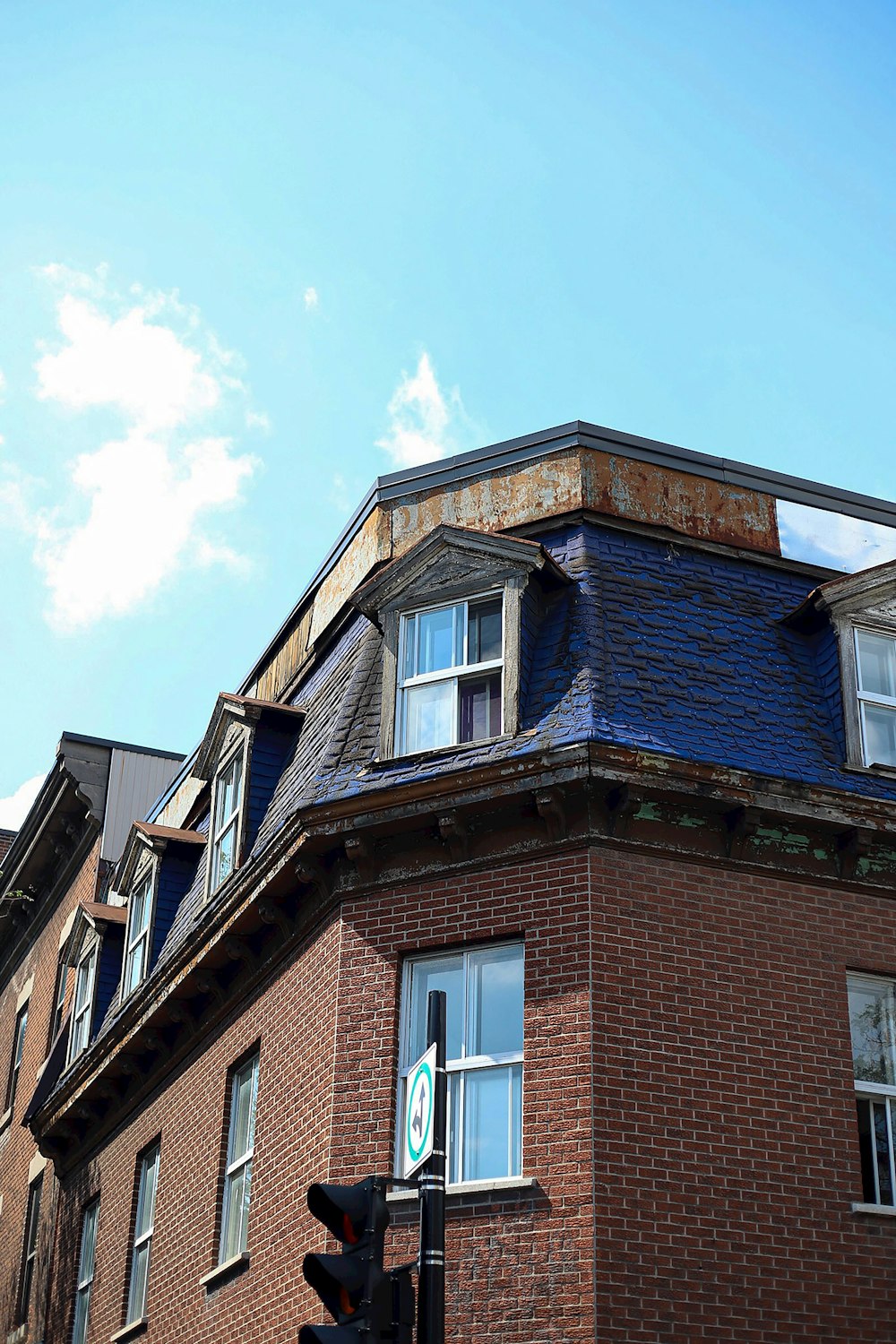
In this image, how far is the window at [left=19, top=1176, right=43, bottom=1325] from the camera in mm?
24609

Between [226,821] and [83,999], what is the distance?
21.8 ft

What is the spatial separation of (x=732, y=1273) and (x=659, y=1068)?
5.36 ft

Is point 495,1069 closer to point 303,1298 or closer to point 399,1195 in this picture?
point 399,1195

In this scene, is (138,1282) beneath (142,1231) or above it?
beneath

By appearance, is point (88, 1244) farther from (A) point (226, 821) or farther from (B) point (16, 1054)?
(B) point (16, 1054)

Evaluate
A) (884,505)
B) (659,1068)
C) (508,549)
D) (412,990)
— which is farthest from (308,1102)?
(884,505)

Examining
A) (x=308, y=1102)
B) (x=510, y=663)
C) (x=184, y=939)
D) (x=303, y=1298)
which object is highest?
(x=510, y=663)

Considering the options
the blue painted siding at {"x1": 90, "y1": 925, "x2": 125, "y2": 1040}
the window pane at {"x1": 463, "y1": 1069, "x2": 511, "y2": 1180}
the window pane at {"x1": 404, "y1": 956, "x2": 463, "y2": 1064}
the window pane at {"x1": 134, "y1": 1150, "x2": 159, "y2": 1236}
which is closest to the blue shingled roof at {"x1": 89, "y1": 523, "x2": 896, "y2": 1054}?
the window pane at {"x1": 404, "y1": 956, "x2": 463, "y2": 1064}

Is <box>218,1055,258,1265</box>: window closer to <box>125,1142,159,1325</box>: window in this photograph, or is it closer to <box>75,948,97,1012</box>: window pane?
<box>125,1142,159,1325</box>: window

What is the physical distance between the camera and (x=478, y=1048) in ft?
45.4

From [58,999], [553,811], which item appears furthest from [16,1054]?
[553,811]

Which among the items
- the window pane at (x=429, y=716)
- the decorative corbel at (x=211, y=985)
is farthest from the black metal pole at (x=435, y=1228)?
the decorative corbel at (x=211, y=985)

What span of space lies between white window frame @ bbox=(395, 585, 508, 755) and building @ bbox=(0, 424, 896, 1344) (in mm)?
55

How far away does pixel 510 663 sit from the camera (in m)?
15.2
